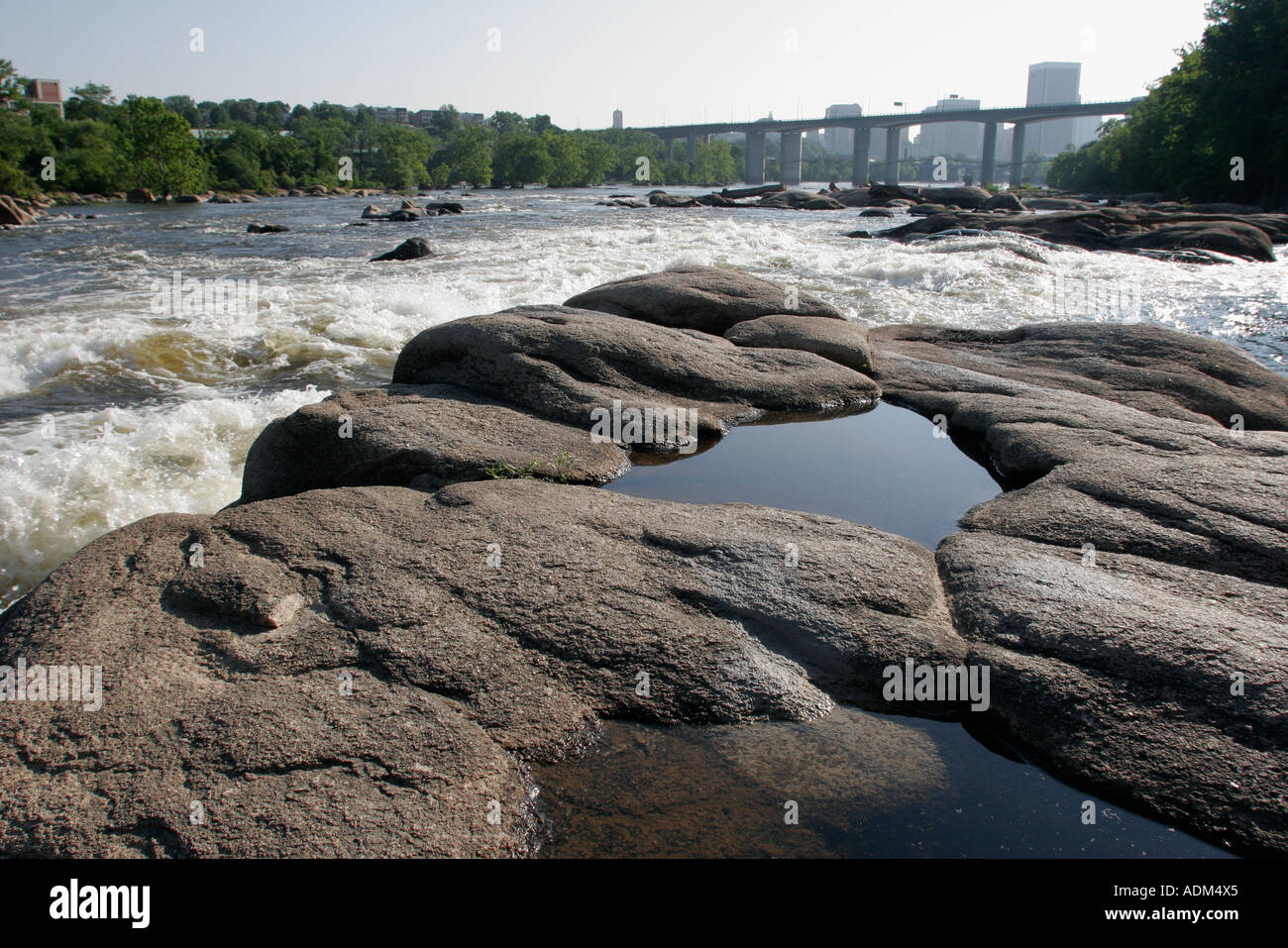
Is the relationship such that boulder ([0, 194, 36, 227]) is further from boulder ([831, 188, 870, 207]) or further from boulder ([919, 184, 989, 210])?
boulder ([831, 188, 870, 207])

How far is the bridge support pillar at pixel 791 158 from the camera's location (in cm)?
10725

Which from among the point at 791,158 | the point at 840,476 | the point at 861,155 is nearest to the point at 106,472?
the point at 840,476

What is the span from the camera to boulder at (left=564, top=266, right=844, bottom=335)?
9.16 metres

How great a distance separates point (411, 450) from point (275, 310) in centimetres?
951

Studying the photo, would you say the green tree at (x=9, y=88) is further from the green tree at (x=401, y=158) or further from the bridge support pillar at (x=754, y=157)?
the bridge support pillar at (x=754, y=157)

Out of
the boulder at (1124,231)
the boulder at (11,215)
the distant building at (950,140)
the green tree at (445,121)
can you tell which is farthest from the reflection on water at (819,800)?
the distant building at (950,140)

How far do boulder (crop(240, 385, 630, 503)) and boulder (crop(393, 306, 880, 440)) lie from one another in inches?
19.5

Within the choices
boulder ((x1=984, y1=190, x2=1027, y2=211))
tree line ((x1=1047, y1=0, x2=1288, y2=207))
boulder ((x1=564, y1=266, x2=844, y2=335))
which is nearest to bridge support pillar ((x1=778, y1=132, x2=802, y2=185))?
tree line ((x1=1047, y1=0, x2=1288, y2=207))
